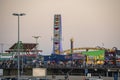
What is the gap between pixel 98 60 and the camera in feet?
411

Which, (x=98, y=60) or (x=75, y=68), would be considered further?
(x=98, y=60)

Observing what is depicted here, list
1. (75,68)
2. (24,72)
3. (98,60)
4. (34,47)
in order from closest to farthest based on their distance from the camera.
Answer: (24,72)
(75,68)
(98,60)
(34,47)

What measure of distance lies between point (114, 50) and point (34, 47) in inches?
1229

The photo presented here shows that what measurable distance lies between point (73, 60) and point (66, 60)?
7.88 ft

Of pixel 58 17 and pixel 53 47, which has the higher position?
pixel 58 17

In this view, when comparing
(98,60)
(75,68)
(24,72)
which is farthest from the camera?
(98,60)

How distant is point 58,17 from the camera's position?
530ft

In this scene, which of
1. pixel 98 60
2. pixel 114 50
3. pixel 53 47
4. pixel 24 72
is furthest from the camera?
pixel 53 47

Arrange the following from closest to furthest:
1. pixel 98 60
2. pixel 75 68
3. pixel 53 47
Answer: pixel 75 68, pixel 98 60, pixel 53 47

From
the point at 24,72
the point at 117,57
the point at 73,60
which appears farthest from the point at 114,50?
the point at 24,72

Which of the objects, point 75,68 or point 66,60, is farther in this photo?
point 66,60

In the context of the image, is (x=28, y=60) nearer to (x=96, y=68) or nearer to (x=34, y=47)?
(x=34, y=47)

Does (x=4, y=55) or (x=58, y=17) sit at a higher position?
(x=58, y=17)

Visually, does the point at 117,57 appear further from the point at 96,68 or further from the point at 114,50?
the point at 96,68
